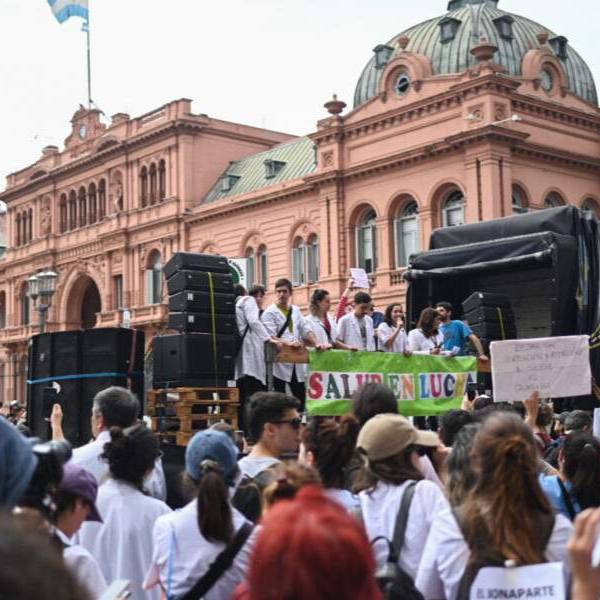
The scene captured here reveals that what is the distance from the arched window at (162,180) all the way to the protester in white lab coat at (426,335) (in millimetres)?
30458

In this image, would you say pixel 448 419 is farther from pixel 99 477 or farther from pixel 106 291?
pixel 106 291

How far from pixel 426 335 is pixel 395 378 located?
203cm

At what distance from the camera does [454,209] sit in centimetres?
3077

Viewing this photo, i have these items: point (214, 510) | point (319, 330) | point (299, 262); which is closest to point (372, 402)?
point (214, 510)

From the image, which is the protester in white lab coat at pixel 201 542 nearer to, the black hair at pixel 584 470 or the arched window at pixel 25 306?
the black hair at pixel 584 470

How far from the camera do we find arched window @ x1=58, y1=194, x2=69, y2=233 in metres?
48.0

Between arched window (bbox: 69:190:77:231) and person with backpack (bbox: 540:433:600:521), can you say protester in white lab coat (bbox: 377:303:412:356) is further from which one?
arched window (bbox: 69:190:77:231)

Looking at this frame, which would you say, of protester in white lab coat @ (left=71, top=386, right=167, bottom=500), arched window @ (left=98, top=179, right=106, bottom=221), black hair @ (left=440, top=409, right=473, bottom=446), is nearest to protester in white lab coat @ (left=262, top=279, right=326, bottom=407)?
black hair @ (left=440, top=409, right=473, bottom=446)

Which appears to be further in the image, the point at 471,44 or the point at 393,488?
the point at 471,44

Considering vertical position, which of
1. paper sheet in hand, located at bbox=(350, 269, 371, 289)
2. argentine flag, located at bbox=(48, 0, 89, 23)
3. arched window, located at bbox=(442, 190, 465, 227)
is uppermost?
argentine flag, located at bbox=(48, 0, 89, 23)

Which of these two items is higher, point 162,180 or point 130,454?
point 162,180

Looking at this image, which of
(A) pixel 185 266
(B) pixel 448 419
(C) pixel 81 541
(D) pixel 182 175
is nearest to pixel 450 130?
(D) pixel 182 175

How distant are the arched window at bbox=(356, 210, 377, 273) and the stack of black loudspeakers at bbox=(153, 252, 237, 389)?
2255 cm

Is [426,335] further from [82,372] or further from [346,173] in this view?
[346,173]
